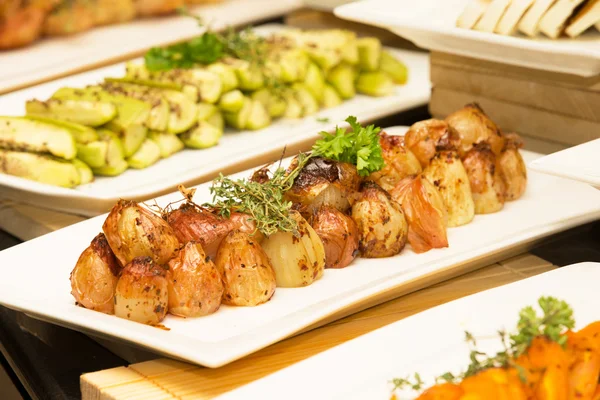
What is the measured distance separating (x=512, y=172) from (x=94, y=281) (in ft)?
4.01

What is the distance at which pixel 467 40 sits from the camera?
271cm

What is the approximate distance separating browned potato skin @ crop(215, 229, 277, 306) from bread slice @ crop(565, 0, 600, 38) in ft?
4.10

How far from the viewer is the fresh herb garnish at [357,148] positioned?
2.33 meters

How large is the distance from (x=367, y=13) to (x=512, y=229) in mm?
986

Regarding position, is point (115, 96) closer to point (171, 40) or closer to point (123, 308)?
point (171, 40)

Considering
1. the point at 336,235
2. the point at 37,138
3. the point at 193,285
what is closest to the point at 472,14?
the point at 336,235

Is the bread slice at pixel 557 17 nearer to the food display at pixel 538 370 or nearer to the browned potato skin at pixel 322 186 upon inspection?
the browned potato skin at pixel 322 186

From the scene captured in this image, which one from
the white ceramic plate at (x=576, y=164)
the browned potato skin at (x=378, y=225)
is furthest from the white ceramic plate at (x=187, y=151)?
the white ceramic plate at (x=576, y=164)

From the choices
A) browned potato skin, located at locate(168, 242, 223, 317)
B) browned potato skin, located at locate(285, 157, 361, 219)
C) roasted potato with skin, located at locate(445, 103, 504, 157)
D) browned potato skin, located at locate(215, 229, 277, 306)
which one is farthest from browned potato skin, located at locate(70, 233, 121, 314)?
roasted potato with skin, located at locate(445, 103, 504, 157)

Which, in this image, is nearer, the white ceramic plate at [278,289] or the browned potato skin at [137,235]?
the white ceramic plate at [278,289]

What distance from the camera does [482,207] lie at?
2.48 m

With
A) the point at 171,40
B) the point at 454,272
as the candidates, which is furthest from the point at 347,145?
the point at 171,40

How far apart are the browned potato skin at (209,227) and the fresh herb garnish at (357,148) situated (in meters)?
0.31

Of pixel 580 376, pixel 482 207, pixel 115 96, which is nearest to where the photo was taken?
pixel 580 376
